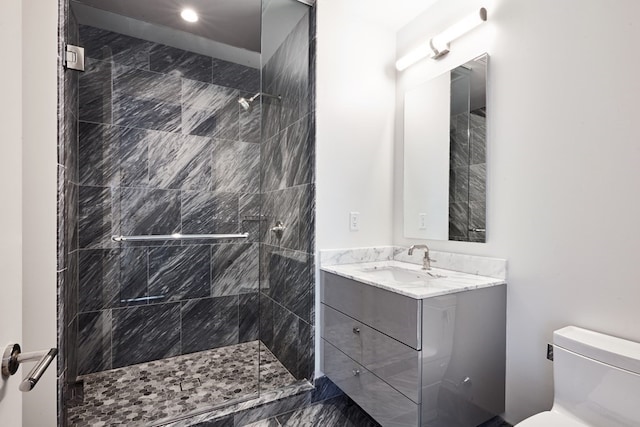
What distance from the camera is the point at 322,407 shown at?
70.3 inches

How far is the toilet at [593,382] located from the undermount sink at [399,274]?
596mm

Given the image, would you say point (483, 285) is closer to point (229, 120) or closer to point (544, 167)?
point (544, 167)

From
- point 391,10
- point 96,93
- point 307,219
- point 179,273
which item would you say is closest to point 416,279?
point 307,219

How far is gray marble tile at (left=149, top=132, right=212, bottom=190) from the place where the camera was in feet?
7.80

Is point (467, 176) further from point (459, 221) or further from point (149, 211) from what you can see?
point (149, 211)

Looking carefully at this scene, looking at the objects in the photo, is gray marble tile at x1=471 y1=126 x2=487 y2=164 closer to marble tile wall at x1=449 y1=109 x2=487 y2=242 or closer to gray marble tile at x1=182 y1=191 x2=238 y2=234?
marble tile wall at x1=449 y1=109 x2=487 y2=242

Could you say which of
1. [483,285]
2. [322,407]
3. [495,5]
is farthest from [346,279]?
[495,5]

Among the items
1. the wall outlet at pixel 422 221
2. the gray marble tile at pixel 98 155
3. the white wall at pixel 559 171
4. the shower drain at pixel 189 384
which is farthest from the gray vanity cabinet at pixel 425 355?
the gray marble tile at pixel 98 155

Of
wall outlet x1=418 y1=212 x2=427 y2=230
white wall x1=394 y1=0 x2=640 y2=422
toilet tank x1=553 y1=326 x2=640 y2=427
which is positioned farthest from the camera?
wall outlet x1=418 y1=212 x2=427 y2=230

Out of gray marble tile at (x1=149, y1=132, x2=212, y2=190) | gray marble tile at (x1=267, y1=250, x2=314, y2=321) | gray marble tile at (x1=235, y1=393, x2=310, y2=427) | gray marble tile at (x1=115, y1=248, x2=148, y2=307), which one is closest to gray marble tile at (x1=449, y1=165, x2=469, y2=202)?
gray marble tile at (x1=267, y1=250, x2=314, y2=321)

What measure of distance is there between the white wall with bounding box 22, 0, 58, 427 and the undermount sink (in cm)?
149

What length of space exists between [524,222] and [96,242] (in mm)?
2641

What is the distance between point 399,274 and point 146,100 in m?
2.24

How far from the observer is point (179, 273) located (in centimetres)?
246
